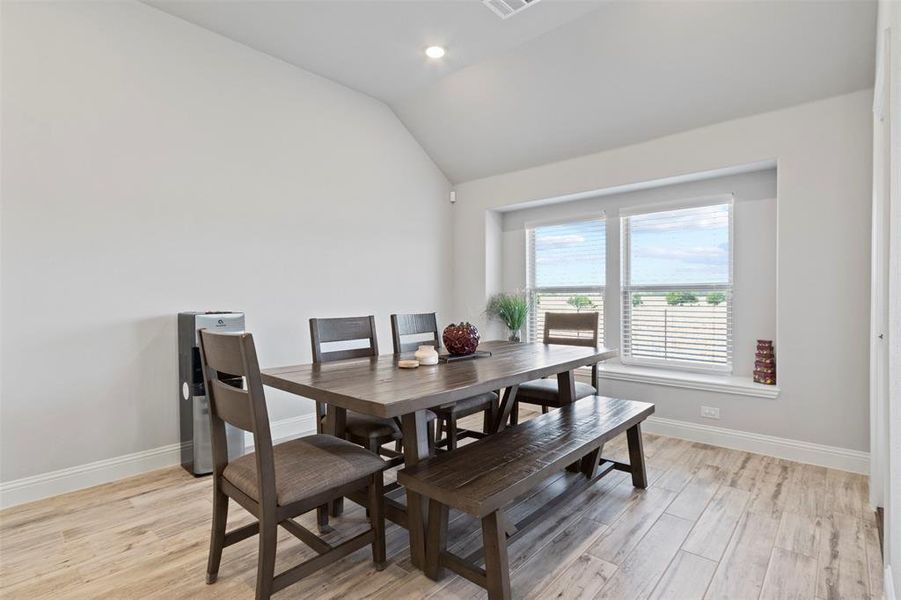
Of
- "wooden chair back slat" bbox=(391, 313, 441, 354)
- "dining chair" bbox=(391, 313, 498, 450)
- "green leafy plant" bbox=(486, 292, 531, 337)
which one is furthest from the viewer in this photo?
"green leafy plant" bbox=(486, 292, 531, 337)

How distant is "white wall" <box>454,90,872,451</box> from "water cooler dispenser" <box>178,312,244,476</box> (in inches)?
141

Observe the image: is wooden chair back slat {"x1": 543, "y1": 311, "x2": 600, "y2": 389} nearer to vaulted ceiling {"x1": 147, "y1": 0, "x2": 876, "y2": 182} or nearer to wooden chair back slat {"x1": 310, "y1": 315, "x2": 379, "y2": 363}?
wooden chair back slat {"x1": 310, "y1": 315, "x2": 379, "y2": 363}

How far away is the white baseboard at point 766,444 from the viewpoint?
2984 mm

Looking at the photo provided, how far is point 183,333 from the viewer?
10.2 ft

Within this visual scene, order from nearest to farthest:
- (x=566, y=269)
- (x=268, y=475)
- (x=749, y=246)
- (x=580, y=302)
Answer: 1. (x=268, y=475)
2. (x=749, y=246)
3. (x=580, y=302)
4. (x=566, y=269)

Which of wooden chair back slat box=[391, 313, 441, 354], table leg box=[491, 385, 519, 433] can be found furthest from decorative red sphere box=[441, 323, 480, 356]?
table leg box=[491, 385, 519, 433]

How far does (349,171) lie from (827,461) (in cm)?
447

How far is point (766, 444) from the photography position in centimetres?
331

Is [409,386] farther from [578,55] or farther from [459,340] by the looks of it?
[578,55]

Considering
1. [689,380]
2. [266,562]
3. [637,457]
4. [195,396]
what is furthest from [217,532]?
[689,380]

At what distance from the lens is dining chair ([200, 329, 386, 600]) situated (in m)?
1.55

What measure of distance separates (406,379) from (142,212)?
7.87 feet

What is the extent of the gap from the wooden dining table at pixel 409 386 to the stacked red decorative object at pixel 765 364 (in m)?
1.75

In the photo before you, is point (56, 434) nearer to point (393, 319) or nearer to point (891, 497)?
point (393, 319)
